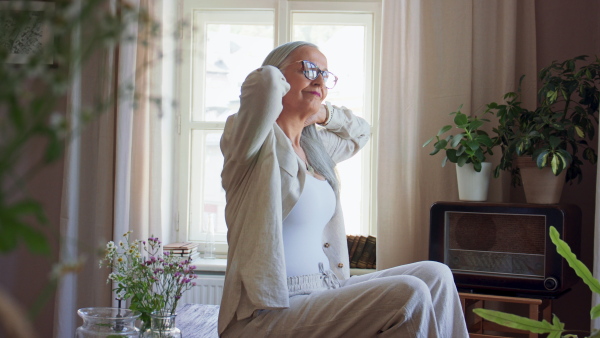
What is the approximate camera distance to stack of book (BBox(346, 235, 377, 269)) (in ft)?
10.9

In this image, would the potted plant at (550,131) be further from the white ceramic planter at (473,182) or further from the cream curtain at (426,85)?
the cream curtain at (426,85)

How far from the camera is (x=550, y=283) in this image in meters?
2.54

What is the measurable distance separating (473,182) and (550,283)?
52 cm

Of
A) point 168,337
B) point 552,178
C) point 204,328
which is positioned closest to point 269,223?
point 168,337

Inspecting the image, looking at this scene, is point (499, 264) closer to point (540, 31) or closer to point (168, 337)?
point (540, 31)

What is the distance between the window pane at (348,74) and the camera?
11.6 ft

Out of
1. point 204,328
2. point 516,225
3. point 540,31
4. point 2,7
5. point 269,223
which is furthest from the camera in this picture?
point 540,31

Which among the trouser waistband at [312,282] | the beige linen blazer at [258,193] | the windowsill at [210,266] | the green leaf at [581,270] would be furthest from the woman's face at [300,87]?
the windowsill at [210,266]

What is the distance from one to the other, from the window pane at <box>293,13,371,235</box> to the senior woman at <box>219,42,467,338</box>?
152 centimetres

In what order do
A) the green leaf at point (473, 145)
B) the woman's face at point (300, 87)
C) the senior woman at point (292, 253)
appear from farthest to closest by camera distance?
the green leaf at point (473, 145) < the woman's face at point (300, 87) < the senior woman at point (292, 253)

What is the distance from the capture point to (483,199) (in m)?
2.84

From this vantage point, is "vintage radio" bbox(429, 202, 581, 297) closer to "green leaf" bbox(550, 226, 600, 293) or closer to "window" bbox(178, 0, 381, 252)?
"window" bbox(178, 0, 381, 252)

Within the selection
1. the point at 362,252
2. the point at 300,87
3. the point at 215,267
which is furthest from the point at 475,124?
the point at 215,267

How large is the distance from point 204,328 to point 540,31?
6.98 ft
